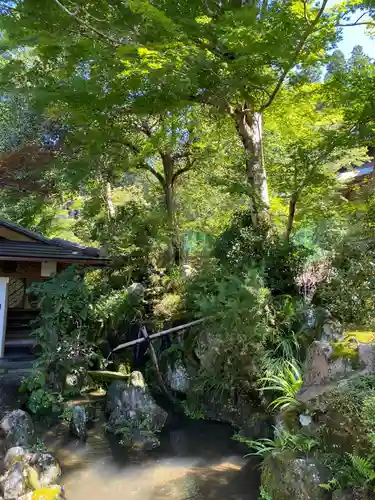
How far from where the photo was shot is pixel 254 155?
10.3m

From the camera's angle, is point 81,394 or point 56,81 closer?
point 56,81

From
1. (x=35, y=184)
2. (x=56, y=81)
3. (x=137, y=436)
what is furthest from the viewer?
(x=35, y=184)

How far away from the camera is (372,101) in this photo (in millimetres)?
7477

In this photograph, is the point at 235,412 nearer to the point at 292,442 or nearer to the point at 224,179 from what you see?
the point at 292,442

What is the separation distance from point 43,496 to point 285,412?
11.9 ft

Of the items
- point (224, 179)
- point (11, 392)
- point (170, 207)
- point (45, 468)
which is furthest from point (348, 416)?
point (170, 207)

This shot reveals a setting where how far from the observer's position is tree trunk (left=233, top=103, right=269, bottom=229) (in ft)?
32.0

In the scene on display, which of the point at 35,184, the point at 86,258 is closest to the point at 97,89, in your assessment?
the point at 86,258

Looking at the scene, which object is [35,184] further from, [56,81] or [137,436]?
[137,436]

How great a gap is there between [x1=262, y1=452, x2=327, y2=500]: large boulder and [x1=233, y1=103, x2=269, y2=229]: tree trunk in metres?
5.59

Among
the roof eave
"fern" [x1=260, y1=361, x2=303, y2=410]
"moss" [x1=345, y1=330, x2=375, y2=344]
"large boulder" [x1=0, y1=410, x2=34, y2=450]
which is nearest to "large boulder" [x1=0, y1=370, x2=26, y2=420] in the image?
"large boulder" [x1=0, y1=410, x2=34, y2=450]

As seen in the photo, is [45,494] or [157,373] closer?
[45,494]

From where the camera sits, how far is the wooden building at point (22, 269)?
10.4 metres

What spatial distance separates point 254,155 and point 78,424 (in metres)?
7.47
